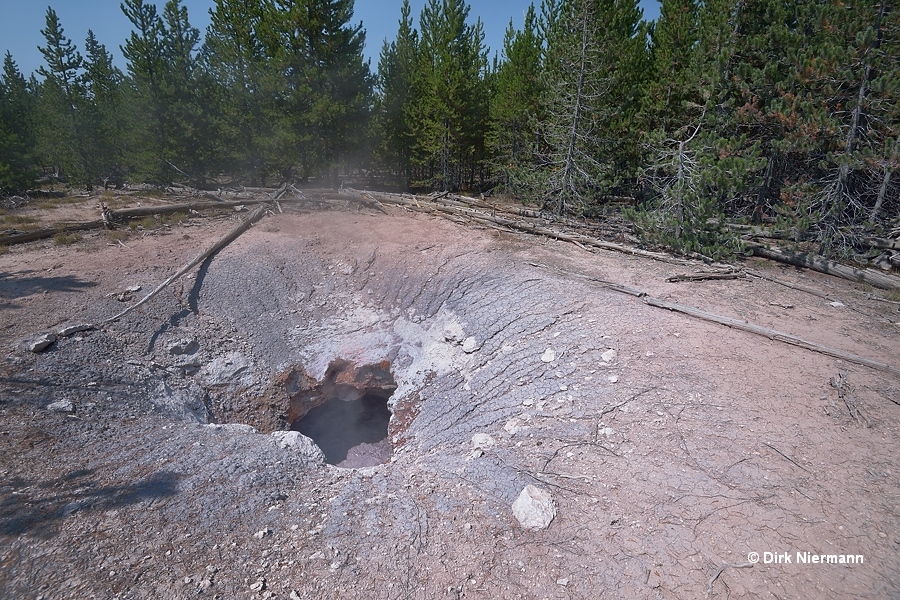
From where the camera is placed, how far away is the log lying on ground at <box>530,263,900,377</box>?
5.85 metres

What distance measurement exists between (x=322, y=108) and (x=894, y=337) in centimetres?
1829

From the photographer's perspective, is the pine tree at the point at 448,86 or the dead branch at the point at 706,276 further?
the pine tree at the point at 448,86

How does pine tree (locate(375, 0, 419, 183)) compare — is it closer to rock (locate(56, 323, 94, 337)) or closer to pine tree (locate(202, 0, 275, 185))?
pine tree (locate(202, 0, 275, 185))

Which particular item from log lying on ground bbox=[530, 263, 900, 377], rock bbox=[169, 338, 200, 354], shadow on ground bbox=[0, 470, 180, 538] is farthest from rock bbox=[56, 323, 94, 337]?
log lying on ground bbox=[530, 263, 900, 377]

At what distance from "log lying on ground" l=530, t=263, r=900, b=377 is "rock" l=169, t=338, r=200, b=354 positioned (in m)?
7.60

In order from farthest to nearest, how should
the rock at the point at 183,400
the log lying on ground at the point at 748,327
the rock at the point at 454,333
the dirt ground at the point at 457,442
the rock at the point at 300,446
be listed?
the rock at the point at 454,333, the rock at the point at 183,400, the log lying on ground at the point at 748,327, the rock at the point at 300,446, the dirt ground at the point at 457,442

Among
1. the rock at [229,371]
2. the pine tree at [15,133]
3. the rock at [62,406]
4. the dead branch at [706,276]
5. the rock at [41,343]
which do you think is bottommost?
the rock at [229,371]

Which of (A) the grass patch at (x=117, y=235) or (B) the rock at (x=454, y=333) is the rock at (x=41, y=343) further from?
(B) the rock at (x=454, y=333)

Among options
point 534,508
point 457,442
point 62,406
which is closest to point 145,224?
point 62,406

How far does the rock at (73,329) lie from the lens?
22.5 ft

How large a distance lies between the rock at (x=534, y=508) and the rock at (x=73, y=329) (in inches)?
287

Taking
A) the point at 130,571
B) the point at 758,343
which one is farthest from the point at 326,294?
the point at 758,343

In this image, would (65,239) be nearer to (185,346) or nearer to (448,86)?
(185,346)

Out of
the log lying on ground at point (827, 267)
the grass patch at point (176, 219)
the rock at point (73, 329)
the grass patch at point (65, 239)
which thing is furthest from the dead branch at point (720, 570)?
the grass patch at point (176, 219)
